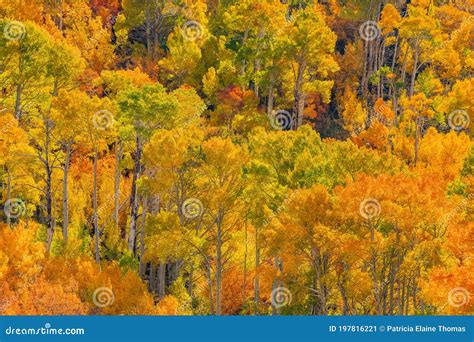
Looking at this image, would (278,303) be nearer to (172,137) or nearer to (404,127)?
(172,137)

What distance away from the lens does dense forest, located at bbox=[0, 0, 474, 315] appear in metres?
29.8

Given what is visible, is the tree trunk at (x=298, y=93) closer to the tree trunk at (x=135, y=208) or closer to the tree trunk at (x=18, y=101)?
the tree trunk at (x=135, y=208)

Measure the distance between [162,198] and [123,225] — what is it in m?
8.14

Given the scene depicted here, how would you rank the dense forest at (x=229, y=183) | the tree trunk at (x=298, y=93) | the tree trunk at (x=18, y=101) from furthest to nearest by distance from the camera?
the tree trunk at (x=298, y=93)
the tree trunk at (x=18, y=101)
the dense forest at (x=229, y=183)

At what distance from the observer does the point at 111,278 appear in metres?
35.1

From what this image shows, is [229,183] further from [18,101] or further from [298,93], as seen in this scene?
[298,93]

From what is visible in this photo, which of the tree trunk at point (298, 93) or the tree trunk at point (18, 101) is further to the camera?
the tree trunk at point (298, 93)

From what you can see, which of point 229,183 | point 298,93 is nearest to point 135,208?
point 229,183

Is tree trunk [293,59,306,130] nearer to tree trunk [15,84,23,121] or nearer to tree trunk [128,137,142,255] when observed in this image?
tree trunk [128,137,142,255]

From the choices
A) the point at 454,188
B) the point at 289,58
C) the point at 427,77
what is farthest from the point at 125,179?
the point at 427,77

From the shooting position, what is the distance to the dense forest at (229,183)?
29766 mm

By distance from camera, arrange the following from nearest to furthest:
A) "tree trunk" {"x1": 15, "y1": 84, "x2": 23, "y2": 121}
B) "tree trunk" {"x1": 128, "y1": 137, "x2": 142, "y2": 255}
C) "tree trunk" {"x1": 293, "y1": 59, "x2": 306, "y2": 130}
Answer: "tree trunk" {"x1": 128, "y1": 137, "x2": 142, "y2": 255} → "tree trunk" {"x1": 15, "y1": 84, "x2": 23, "y2": 121} → "tree trunk" {"x1": 293, "y1": 59, "x2": 306, "y2": 130}

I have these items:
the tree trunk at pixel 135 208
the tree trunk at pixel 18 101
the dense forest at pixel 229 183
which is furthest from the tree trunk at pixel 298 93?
the tree trunk at pixel 18 101

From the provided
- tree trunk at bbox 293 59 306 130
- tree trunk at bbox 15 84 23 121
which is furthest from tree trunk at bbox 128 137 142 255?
tree trunk at bbox 293 59 306 130
